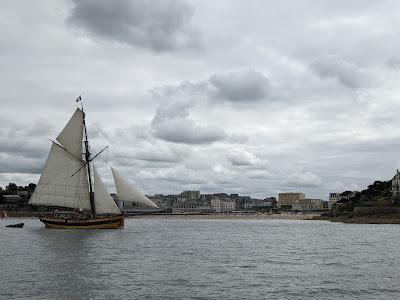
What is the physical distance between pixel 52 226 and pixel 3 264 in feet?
197

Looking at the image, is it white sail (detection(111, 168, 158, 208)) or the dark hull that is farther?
the dark hull

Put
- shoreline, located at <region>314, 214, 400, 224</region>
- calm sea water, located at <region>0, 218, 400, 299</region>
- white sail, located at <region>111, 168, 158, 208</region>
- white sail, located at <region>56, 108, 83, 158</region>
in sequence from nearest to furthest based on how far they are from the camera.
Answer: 1. calm sea water, located at <region>0, 218, 400, 299</region>
2. white sail, located at <region>111, 168, 158, 208</region>
3. white sail, located at <region>56, 108, 83, 158</region>
4. shoreline, located at <region>314, 214, 400, 224</region>

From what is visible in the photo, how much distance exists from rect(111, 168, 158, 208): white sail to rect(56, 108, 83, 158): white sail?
28.0 feet

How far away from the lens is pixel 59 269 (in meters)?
45.6

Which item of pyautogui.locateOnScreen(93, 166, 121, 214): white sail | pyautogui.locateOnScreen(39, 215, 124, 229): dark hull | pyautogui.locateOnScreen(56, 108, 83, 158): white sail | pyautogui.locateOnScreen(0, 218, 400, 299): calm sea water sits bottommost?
pyautogui.locateOnScreen(0, 218, 400, 299): calm sea water

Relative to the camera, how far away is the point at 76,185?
328 ft

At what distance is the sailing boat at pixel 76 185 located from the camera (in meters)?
97.5

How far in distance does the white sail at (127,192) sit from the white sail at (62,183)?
6.11 meters

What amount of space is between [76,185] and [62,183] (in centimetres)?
293

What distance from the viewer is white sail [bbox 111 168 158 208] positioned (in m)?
99.5

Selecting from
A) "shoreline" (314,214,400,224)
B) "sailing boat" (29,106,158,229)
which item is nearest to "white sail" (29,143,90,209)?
"sailing boat" (29,106,158,229)

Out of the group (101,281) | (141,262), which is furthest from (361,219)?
(101,281)

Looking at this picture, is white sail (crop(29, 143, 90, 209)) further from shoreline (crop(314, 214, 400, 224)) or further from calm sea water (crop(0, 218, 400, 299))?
shoreline (crop(314, 214, 400, 224))

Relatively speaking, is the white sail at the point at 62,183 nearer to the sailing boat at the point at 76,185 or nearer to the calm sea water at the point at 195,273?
the sailing boat at the point at 76,185
